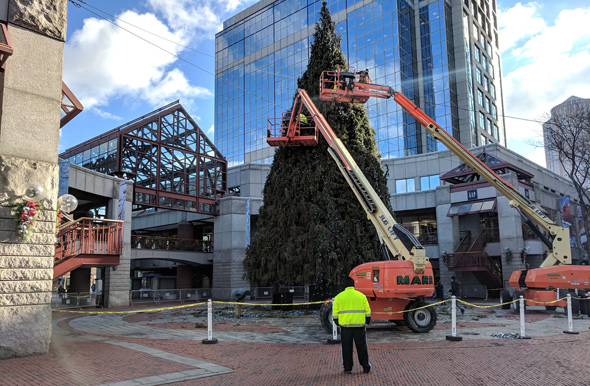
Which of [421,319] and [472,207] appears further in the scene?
[472,207]

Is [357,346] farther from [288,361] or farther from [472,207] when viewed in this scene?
Result: [472,207]

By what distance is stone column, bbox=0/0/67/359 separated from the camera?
9922mm

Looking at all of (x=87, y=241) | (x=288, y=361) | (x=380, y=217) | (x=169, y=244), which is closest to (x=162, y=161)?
(x=169, y=244)

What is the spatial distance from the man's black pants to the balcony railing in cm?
2793

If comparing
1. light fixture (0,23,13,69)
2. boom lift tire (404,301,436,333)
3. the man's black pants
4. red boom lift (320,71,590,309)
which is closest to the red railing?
light fixture (0,23,13,69)

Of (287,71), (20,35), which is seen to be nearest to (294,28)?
(287,71)

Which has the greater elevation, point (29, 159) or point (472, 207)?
point (472, 207)

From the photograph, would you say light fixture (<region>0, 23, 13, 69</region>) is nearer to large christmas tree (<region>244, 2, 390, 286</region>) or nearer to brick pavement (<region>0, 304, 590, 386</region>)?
brick pavement (<region>0, 304, 590, 386</region>)

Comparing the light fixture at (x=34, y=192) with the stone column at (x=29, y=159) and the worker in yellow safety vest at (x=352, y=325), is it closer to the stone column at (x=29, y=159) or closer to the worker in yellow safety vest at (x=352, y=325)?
the stone column at (x=29, y=159)

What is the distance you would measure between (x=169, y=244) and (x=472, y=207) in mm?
23733

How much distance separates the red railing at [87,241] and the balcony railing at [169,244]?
48.3 ft

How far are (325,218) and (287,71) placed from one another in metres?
58.2

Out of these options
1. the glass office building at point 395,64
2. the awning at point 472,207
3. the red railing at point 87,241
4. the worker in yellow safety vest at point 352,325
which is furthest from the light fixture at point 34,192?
the glass office building at point 395,64

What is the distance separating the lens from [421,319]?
14.5 meters
